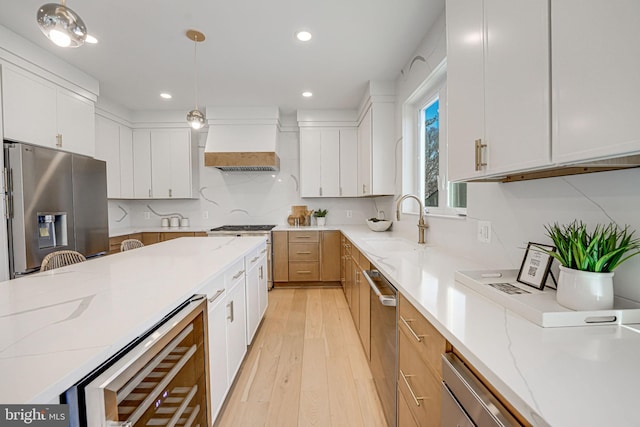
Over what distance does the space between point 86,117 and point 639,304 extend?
4.37 metres

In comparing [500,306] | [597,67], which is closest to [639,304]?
[500,306]

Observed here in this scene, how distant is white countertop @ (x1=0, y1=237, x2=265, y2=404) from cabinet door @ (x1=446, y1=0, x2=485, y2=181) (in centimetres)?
135

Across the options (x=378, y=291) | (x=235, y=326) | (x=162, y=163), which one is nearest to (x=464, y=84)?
(x=378, y=291)

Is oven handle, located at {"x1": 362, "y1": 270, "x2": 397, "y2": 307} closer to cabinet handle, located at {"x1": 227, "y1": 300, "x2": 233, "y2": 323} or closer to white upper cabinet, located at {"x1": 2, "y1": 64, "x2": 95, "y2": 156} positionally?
cabinet handle, located at {"x1": 227, "y1": 300, "x2": 233, "y2": 323}

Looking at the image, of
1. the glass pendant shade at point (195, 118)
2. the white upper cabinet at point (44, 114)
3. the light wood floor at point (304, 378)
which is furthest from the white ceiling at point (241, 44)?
the light wood floor at point (304, 378)

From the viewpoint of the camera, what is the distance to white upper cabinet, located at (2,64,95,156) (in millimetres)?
2299

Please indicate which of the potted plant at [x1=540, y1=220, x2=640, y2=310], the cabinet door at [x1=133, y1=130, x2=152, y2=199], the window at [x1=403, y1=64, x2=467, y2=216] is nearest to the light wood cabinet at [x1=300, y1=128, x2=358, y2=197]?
the window at [x1=403, y1=64, x2=467, y2=216]

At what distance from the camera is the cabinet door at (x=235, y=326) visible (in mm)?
1719

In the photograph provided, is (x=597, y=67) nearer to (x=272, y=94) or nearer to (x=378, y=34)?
(x=378, y=34)

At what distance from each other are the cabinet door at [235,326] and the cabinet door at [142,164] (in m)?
3.10

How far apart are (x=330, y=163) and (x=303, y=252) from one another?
138 cm

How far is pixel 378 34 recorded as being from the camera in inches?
91.5

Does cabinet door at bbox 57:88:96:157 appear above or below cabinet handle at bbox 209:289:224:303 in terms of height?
above

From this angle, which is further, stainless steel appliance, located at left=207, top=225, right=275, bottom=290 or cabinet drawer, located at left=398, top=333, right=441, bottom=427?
stainless steel appliance, located at left=207, top=225, right=275, bottom=290
